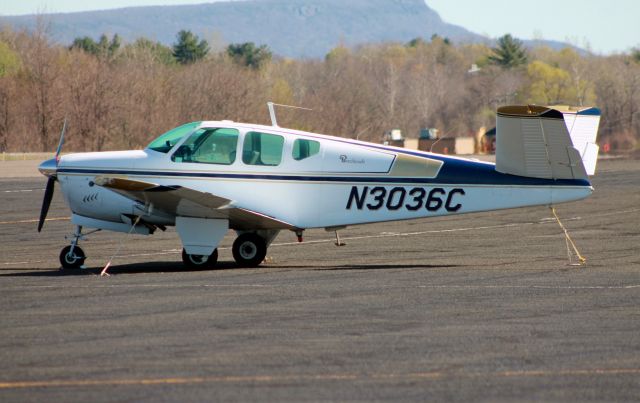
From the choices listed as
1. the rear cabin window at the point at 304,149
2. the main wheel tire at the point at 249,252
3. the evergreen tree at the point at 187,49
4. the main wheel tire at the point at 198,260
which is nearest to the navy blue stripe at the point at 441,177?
the rear cabin window at the point at 304,149

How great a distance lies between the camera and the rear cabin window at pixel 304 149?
15742 mm

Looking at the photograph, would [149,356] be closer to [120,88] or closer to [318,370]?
[318,370]

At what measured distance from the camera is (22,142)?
73.6 m

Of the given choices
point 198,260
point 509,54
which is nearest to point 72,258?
point 198,260

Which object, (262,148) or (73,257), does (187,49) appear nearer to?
(73,257)

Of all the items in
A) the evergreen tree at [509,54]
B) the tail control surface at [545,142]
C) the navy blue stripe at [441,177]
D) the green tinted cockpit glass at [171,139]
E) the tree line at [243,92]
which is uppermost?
the evergreen tree at [509,54]

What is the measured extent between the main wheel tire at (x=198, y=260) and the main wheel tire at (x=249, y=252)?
0.37m

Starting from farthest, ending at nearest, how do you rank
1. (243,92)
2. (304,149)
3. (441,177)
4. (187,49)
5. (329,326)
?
(187,49), (243,92), (304,149), (441,177), (329,326)

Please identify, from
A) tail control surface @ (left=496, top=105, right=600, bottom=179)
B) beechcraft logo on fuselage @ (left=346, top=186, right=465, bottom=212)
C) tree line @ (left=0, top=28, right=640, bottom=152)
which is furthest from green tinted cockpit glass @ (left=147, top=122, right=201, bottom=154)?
tree line @ (left=0, top=28, right=640, bottom=152)

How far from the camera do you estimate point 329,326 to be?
423 inches

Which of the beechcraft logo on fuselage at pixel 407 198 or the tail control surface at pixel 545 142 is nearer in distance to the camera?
the tail control surface at pixel 545 142

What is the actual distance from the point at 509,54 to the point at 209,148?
457 feet

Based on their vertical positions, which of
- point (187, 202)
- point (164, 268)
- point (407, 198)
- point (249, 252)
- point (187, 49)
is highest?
point (187, 49)

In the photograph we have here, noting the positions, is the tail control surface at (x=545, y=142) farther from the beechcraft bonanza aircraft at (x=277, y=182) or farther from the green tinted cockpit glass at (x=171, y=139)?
the green tinted cockpit glass at (x=171, y=139)
